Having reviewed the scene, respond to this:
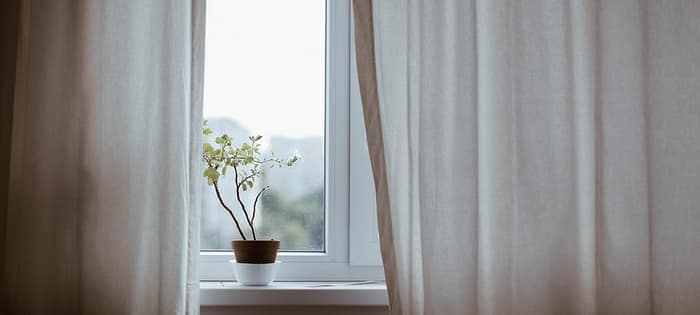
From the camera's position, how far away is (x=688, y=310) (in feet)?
4.94

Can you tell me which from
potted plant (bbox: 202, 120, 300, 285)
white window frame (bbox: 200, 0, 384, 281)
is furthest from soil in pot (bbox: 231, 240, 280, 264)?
white window frame (bbox: 200, 0, 384, 281)

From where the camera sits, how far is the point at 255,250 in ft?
5.47

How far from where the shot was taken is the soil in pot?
167 centimetres

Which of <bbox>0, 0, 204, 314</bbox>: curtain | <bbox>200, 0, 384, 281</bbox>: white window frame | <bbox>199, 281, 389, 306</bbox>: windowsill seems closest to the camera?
<bbox>0, 0, 204, 314</bbox>: curtain

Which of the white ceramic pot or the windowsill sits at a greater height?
the white ceramic pot

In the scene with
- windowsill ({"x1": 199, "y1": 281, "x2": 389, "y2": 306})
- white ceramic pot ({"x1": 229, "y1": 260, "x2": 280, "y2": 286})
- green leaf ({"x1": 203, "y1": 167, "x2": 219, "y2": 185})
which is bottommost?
windowsill ({"x1": 199, "y1": 281, "x2": 389, "y2": 306})

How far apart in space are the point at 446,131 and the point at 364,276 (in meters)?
0.53

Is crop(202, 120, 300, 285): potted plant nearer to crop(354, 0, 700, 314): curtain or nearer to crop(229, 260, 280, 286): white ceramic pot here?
crop(229, 260, 280, 286): white ceramic pot

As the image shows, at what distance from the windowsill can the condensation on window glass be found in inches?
9.1

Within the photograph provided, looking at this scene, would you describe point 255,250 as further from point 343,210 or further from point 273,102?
point 273,102

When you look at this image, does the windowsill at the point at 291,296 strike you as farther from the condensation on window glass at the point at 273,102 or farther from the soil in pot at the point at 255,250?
the condensation on window glass at the point at 273,102

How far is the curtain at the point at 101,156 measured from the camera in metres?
1.47

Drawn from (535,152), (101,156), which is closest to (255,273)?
(101,156)

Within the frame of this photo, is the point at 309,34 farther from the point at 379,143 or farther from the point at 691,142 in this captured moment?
the point at 691,142
